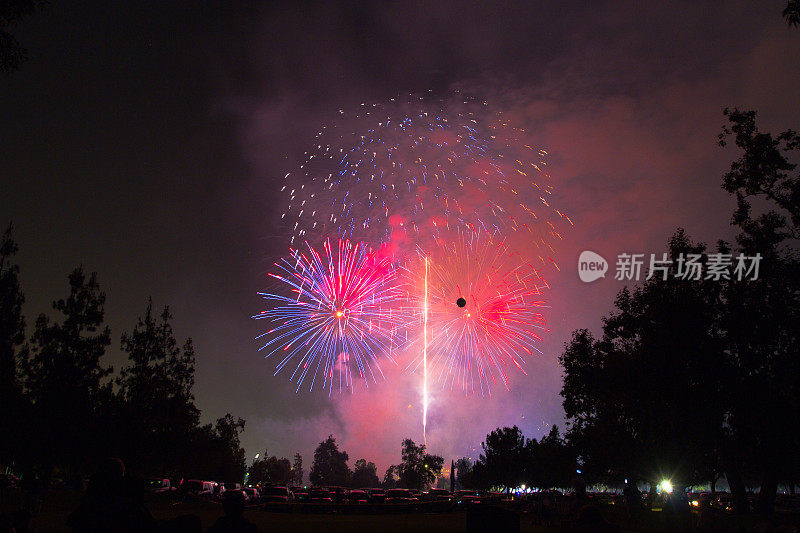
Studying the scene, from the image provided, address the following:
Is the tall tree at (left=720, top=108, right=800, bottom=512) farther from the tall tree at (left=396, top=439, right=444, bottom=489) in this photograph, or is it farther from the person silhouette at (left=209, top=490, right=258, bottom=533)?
the tall tree at (left=396, top=439, right=444, bottom=489)

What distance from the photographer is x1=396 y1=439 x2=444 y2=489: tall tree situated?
367 ft

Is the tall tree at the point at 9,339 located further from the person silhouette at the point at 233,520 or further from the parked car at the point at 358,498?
the person silhouette at the point at 233,520

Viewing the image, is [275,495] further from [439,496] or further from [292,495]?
[439,496]

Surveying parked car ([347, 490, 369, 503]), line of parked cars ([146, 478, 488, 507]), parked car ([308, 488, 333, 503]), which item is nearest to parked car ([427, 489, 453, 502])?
line of parked cars ([146, 478, 488, 507])

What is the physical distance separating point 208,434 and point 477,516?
76.5m

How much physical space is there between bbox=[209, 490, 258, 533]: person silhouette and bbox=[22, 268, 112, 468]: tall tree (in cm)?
3578

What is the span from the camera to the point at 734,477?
33688 mm

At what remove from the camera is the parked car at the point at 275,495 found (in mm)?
35406

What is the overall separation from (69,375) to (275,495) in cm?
1641

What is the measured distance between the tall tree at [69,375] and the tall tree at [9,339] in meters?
1.40

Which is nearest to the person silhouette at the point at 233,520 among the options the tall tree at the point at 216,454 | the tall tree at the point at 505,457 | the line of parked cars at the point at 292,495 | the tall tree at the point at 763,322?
the tall tree at the point at 763,322

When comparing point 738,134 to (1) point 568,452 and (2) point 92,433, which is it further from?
(2) point 92,433

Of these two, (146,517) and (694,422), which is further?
(694,422)

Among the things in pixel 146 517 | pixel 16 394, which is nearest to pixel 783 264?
pixel 146 517
